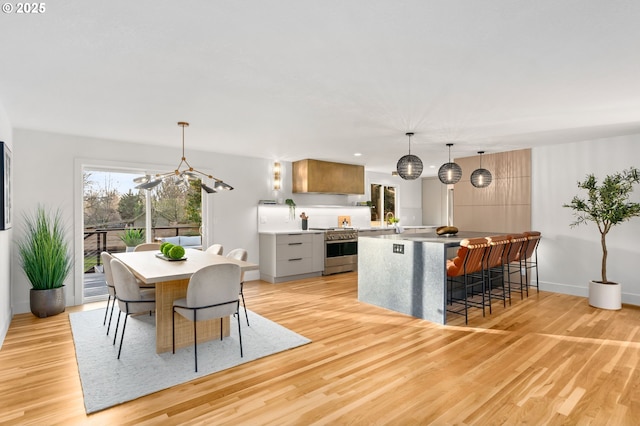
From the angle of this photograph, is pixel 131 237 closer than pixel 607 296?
No

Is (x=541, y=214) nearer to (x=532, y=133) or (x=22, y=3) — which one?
(x=532, y=133)

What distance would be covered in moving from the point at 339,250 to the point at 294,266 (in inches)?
44.5

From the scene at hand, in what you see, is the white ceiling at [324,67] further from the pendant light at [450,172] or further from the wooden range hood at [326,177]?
the wooden range hood at [326,177]

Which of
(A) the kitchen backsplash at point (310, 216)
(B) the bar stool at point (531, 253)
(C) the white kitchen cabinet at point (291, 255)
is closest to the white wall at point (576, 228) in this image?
(B) the bar stool at point (531, 253)

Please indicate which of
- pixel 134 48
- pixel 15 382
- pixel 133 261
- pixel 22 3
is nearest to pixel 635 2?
pixel 134 48

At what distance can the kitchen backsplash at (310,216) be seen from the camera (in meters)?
6.72

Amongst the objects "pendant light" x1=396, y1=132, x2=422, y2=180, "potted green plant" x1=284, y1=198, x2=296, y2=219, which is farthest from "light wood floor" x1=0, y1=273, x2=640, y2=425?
"potted green plant" x1=284, y1=198, x2=296, y2=219

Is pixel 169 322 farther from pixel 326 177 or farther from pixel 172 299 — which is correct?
pixel 326 177

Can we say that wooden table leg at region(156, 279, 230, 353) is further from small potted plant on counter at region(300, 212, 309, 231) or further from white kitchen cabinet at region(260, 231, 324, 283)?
small potted plant on counter at region(300, 212, 309, 231)

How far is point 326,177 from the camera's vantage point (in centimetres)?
704

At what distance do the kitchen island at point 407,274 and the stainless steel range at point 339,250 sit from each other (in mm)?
2010

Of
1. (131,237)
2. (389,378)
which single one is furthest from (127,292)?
(131,237)

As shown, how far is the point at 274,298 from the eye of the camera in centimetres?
507

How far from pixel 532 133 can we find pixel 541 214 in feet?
5.39
